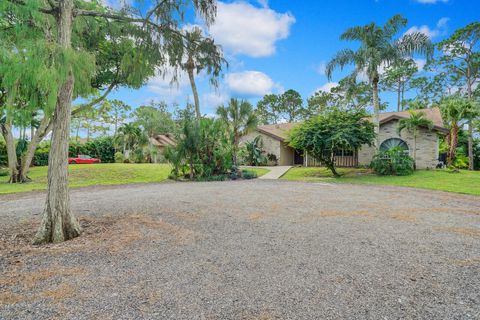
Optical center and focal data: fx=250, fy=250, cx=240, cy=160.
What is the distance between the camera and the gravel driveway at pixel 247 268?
2.34m

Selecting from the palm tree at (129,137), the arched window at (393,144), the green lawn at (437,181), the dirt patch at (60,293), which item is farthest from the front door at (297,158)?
the dirt patch at (60,293)

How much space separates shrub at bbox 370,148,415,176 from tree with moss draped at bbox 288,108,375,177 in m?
1.56

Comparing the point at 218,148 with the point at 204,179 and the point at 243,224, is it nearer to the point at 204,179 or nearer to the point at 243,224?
the point at 204,179

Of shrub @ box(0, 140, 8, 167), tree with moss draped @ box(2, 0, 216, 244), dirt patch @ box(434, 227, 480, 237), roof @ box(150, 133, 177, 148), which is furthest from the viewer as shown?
roof @ box(150, 133, 177, 148)

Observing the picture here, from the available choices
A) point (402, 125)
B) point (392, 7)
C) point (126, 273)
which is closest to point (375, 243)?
point (126, 273)

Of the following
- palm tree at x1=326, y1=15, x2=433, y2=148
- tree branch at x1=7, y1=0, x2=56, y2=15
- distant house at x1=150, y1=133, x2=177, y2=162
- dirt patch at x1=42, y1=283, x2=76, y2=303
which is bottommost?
dirt patch at x1=42, y1=283, x2=76, y2=303

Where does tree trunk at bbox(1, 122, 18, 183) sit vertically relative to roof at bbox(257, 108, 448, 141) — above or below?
below

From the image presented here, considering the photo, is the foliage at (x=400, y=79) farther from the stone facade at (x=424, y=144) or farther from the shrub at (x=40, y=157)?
the shrub at (x=40, y=157)

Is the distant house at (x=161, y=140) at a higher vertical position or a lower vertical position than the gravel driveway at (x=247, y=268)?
higher

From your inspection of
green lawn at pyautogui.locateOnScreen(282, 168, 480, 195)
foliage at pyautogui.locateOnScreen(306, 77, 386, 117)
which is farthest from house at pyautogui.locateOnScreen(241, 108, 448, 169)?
foliage at pyautogui.locateOnScreen(306, 77, 386, 117)

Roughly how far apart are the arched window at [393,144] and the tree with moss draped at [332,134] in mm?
4376

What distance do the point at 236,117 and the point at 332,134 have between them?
6.04 metres

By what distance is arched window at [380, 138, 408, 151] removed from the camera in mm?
18441

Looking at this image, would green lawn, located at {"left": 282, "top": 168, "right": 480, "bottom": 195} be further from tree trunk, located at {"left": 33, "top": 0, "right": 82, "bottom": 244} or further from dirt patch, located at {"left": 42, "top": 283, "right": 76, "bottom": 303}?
tree trunk, located at {"left": 33, "top": 0, "right": 82, "bottom": 244}
